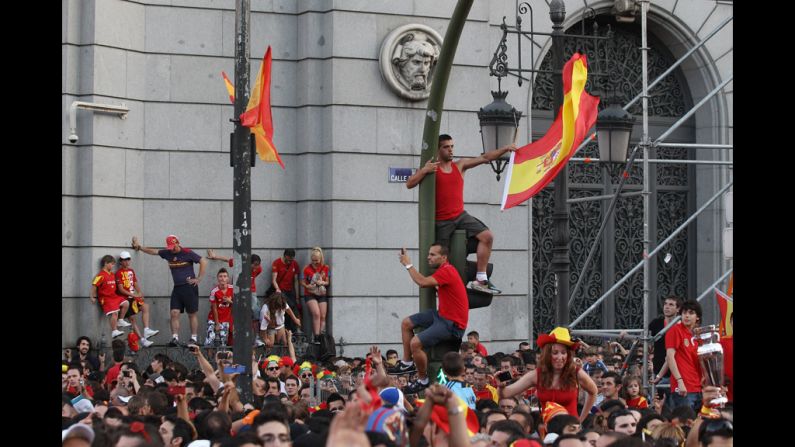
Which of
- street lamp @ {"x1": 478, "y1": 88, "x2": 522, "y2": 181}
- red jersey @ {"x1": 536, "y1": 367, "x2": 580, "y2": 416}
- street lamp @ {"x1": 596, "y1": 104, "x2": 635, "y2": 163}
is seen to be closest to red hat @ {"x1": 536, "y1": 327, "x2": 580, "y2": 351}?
red jersey @ {"x1": 536, "y1": 367, "x2": 580, "y2": 416}

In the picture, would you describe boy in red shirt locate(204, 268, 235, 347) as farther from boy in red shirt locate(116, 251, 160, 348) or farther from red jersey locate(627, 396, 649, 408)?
red jersey locate(627, 396, 649, 408)

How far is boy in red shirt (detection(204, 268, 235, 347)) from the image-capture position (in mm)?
21094

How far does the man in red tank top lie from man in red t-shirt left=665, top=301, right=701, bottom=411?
2.21 metres

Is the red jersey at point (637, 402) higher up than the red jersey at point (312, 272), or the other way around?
the red jersey at point (312, 272)

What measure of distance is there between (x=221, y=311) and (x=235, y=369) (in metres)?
7.83

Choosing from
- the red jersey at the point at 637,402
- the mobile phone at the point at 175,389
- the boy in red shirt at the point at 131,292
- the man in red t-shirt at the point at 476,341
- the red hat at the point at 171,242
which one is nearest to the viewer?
the mobile phone at the point at 175,389

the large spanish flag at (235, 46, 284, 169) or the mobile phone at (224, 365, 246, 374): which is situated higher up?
the large spanish flag at (235, 46, 284, 169)

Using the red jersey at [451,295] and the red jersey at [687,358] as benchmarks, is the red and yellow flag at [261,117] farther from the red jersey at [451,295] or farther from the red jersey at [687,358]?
the red jersey at [687,358]

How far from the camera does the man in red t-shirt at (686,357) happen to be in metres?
14.1

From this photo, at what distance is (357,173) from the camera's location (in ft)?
71.8

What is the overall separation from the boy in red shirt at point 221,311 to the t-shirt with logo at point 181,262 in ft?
1.33

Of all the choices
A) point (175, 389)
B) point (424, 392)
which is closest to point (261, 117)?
point (175, 389)

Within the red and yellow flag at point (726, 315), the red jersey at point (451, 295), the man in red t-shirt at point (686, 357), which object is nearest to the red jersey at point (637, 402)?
the man in red t-shirt at point (686, 357)
